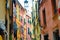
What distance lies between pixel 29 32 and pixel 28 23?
5.25ft

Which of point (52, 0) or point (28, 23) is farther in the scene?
point (28, 23)

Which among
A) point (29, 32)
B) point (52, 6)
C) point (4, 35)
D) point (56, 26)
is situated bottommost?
point (29, 32)

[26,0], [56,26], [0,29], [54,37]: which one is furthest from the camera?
[26,0]

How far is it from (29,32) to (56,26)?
84.7ft

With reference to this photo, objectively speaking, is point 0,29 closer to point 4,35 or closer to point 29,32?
point 4,35

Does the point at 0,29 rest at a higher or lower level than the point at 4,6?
lower

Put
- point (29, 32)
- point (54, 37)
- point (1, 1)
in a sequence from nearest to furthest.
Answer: point (54, 37) → point (1, 1) → point (29, 32)

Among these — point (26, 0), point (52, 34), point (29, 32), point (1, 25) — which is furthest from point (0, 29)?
point (29, 32)

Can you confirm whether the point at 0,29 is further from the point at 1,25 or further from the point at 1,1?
the point at 1,1

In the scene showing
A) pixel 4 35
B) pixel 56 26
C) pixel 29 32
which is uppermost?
pixel 56 26

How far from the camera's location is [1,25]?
50.2ft

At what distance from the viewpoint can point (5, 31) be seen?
15.9 metres

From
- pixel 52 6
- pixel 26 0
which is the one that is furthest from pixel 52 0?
pixel 26 0

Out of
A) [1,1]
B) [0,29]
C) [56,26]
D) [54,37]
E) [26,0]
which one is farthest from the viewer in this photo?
[26,0]
